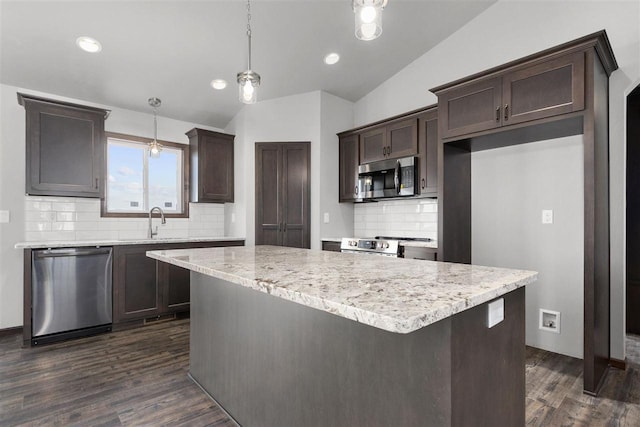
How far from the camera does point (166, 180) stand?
439 centimetres

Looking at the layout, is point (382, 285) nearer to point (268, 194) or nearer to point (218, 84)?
point (268, 194)

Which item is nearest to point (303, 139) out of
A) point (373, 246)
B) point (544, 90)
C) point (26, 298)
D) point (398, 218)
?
point (398, 218)

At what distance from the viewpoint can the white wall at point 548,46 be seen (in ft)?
7.95

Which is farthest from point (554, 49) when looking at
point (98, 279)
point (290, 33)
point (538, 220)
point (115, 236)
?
point (115, 236)

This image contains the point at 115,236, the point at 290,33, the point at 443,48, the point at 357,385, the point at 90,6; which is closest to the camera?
the point at 357,385

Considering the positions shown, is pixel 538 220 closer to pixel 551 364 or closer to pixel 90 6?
pixel 551 364

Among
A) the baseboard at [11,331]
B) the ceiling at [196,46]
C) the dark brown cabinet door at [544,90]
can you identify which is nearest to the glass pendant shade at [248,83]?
the ceiling at [196,46]

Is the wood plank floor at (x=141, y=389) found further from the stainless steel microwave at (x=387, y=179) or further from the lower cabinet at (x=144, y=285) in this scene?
the stainless steel microwave at (x=387, y=179)

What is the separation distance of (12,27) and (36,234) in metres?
1.92

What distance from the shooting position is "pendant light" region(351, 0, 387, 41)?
126 centimetres

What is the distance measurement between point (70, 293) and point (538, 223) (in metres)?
4.30

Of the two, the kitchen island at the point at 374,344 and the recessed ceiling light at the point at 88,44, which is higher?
the recessed ceiling light at the point at 88,44

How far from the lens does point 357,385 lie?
3.74ft

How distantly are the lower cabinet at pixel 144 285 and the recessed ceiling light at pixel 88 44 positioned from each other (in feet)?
6.09
